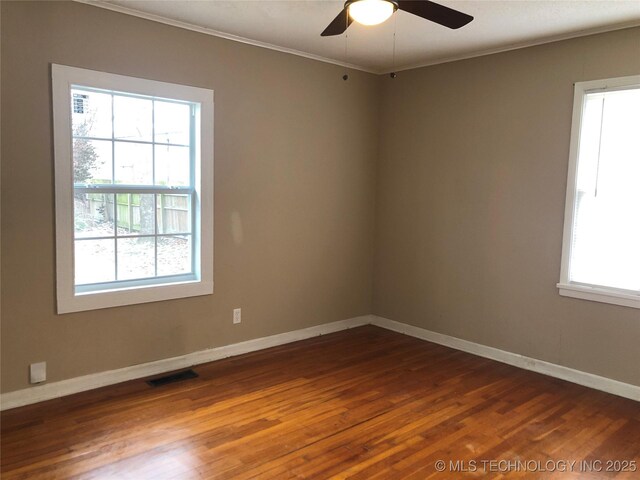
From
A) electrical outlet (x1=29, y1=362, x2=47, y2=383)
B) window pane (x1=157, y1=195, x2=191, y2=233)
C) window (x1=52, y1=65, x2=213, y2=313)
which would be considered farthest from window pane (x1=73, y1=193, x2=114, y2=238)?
electrical outlet (x1=29, y1=362, x2=47, y2=383)

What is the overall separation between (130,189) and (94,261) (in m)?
0.54

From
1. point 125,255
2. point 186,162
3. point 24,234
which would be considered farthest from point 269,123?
point 24,234

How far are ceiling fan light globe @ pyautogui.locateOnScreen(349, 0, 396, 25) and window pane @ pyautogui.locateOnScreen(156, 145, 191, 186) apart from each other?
182 cm

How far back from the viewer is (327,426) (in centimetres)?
296

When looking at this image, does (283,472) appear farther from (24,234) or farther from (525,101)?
(525,101)

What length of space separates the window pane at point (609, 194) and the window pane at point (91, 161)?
3.30 meters

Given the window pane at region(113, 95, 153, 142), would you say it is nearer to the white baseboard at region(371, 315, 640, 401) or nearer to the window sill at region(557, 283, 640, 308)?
the white baseboard at region(371, 315, 640, 401)

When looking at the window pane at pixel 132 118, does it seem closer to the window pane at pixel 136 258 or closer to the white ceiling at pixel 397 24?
the white ceiling at pixel 397 24

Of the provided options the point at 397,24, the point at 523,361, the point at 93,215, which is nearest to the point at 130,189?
the point at 93,215

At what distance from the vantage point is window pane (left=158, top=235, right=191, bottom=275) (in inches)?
148

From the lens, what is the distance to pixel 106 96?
3369 millimetres

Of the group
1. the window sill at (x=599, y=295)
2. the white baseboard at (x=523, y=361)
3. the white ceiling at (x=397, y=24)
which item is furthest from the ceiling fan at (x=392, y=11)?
the white baseboard at (x=523, y=361)

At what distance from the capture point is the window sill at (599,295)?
135 inches

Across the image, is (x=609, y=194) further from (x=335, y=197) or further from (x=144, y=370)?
(x=144, y=370)
